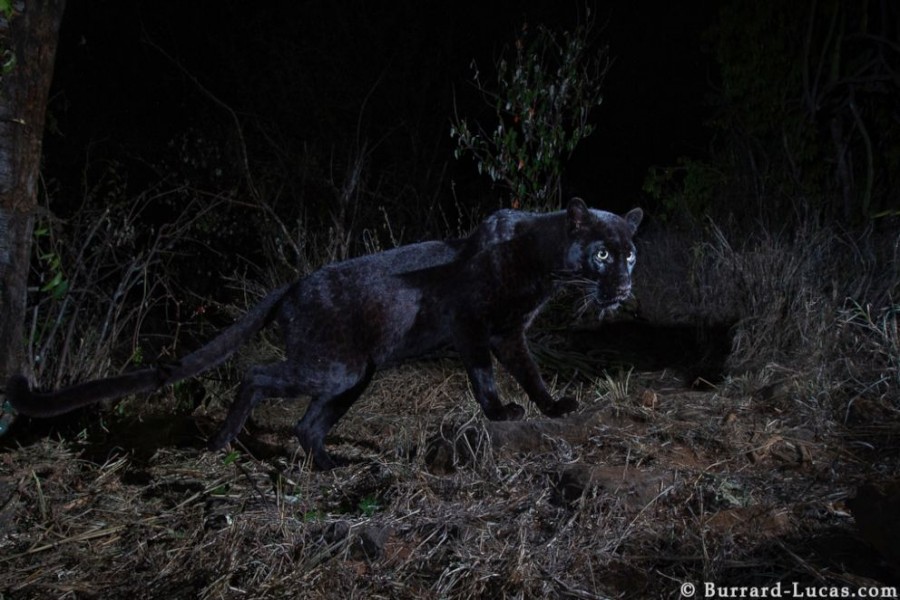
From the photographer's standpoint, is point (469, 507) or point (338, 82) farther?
point (338, 82)

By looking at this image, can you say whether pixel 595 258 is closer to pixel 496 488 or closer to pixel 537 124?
pixel 496 488

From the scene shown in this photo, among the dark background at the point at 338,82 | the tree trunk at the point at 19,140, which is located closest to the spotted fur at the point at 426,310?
the tree trunk at the point at 19,140

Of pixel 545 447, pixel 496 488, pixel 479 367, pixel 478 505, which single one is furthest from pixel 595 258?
pixel 478 505

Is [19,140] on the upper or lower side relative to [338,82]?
upper

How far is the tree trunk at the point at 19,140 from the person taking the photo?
3.74 meters

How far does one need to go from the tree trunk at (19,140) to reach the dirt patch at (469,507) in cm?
79

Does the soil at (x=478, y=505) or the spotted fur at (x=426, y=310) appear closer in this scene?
the soil at (x=478, y=505)

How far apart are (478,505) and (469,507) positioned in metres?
0.04

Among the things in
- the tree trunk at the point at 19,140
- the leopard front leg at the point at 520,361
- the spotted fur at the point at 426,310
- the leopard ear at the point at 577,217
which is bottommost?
the leopard front leg at the point at 520,361

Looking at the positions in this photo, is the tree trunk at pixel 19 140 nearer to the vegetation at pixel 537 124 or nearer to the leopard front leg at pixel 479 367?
the leopard front leg at pixel 479 367

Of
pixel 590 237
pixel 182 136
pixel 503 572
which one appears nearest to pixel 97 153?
pixel 182 136

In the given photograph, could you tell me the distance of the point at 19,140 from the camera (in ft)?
12.5

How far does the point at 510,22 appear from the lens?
438 inches

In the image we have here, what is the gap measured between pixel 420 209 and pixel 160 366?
641cm
